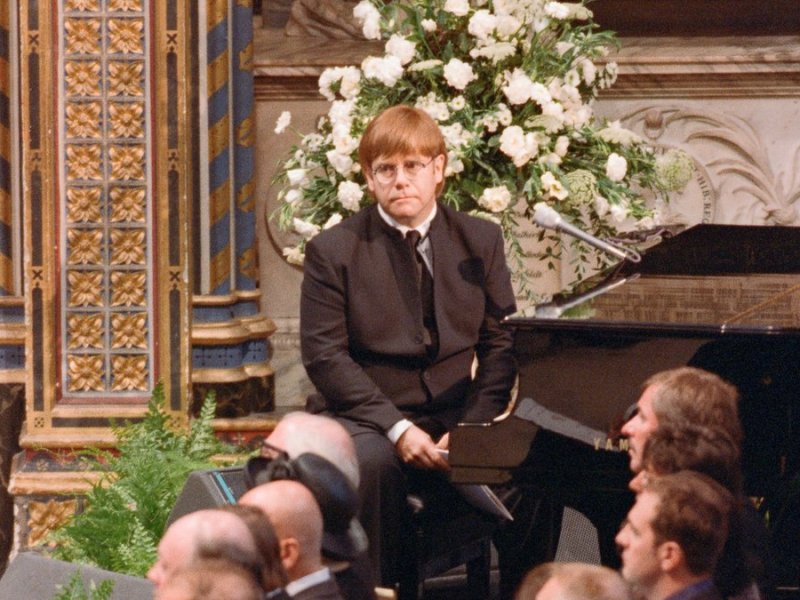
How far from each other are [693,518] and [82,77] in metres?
3.69

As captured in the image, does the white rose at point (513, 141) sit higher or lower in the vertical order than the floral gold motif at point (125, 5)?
lower

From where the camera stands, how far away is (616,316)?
13.2 ft

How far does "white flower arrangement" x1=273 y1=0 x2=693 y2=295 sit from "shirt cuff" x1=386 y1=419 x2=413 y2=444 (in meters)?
0.98

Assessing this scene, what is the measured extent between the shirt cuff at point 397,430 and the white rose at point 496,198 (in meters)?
0.98

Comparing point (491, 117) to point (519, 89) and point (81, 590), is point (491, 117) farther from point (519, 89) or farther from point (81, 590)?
point (81, 590)

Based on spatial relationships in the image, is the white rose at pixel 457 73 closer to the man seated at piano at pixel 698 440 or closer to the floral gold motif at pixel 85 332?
the floral gold motif at pixel 85 332

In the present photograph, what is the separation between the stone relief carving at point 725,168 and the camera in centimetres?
683

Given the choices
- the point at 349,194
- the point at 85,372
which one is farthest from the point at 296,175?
the point at 85,372

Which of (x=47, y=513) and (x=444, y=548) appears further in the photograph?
(x=47, y=513)

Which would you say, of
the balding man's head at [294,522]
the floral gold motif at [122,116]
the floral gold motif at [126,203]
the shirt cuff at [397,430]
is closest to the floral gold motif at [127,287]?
the floral gold motif at [126,203]

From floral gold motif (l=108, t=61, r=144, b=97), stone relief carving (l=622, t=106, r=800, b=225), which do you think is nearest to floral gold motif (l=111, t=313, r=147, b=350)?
floral gold motif (l=108, t=61, r=144, b=97)

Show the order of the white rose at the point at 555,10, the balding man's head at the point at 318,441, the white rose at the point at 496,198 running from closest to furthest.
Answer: the balding man's head at the point at 318,441 → the white rose at the point at 496,198 → the white rose at the point at 555,10

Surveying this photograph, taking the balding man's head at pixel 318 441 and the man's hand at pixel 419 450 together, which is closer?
the balding man's head at pixel 318 441

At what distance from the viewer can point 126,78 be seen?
5.98 meters
